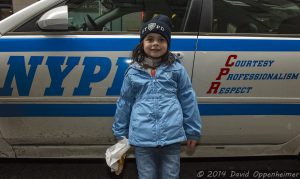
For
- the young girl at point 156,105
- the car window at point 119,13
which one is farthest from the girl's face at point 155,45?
the car window at point 119,13

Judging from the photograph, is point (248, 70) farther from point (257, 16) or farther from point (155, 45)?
point (155, 45)

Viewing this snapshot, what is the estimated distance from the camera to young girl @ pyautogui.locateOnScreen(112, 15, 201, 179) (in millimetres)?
2137

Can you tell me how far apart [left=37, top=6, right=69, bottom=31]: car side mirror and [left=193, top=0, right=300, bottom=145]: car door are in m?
0.92

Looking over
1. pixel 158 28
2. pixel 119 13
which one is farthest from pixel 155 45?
pixel 119 13

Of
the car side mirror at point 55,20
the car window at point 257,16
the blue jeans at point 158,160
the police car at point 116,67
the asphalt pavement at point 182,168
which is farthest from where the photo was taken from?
the asphalt pavement at point 182,168

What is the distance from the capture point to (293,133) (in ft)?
9.74

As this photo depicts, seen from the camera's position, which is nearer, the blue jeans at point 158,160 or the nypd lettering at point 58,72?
the blue jeans at point 158,160

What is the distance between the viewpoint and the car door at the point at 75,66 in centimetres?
267

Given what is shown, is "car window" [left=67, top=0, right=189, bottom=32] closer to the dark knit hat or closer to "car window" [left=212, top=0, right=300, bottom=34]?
"car window" [left=212, top=0, right=300, bottom=34]

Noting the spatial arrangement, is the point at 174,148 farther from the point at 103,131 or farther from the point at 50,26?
the point at 50,26

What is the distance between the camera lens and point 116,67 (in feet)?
8.86

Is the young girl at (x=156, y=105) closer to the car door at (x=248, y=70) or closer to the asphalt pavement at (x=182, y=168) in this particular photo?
the car door at (x=248, y=70)

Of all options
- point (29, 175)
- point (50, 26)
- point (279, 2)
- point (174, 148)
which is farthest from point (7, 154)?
point (279, 2)

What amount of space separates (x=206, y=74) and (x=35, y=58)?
3.82 ft
